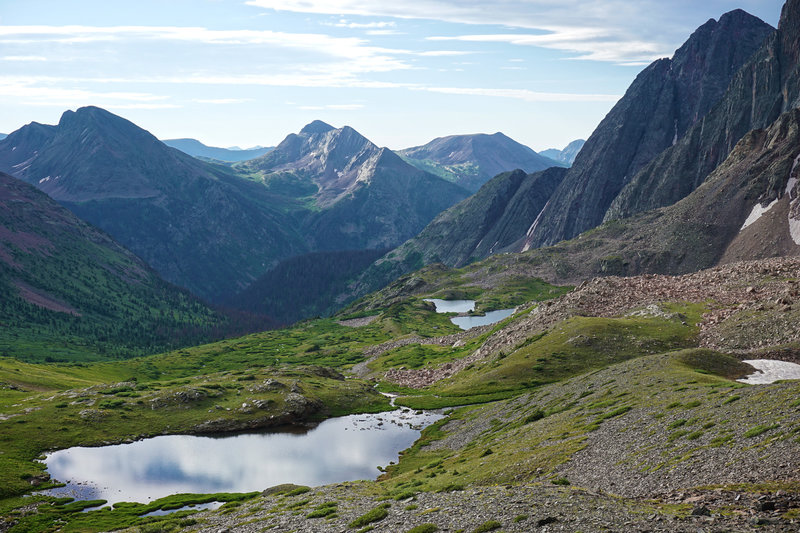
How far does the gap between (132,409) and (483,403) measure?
68389 mm

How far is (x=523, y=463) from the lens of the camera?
6122 cm

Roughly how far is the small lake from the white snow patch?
52513 mm

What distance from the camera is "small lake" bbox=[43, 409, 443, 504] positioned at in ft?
276

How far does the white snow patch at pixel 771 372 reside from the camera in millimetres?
81438

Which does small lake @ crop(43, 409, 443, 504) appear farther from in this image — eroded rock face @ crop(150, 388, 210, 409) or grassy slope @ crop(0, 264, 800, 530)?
eroded rock face @ crop(150, 388, 210, 409)

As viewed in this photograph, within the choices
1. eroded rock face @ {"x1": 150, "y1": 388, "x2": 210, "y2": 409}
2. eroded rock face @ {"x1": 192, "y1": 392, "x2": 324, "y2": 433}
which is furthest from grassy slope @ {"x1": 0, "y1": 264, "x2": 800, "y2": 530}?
eroded rock face @ {"x1": 192, "y1": 392, "x2": 324, "y2": 433}

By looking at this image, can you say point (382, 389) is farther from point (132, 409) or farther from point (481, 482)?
point (481, 482)

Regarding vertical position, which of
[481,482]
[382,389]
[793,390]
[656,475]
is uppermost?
[793,390]

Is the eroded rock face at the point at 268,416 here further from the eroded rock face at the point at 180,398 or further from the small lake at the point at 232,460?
the eroded rock face at the point at 180,398

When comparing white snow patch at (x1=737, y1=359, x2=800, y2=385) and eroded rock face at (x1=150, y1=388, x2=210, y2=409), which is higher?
white snow patch at (x1=737, y1=359, x2=800, y2=385)

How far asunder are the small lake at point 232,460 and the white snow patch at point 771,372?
5251 cm

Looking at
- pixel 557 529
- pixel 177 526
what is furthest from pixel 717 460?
pixel 177 526

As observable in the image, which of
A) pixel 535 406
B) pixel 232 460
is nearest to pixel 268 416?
pixel 232 460

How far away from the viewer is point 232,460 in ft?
316
